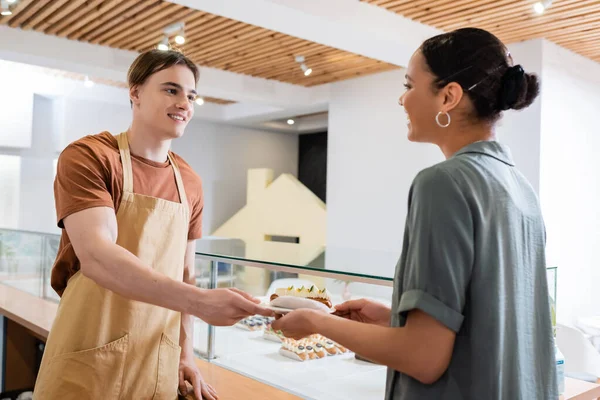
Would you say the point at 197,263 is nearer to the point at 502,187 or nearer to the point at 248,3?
the point at 502,187

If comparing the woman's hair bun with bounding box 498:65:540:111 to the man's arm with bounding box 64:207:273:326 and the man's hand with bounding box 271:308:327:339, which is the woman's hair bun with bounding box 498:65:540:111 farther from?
the man's arm with bounding box 64:207:273:326

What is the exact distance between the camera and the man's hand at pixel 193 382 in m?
1.67

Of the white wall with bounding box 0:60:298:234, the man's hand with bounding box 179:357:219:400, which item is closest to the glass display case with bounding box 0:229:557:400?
the man's hand with bounding box 179:357:219:400

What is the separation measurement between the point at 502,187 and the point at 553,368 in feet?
1.23

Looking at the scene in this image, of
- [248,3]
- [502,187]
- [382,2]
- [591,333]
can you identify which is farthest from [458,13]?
[502,187]

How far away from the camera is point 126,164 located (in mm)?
1507

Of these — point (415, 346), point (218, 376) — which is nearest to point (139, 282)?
point (415, 346)

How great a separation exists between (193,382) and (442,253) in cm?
109

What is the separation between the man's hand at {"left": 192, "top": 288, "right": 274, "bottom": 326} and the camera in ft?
4.06

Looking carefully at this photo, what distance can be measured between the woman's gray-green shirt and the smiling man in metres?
0.45

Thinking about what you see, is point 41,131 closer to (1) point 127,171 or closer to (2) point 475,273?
(1) point 127,171

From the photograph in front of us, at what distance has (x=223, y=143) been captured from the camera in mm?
11227

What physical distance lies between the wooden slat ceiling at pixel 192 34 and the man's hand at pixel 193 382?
13.5 feet

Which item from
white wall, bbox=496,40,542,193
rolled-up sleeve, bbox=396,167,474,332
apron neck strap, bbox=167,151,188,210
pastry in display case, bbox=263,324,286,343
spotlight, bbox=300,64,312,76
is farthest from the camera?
spotlight, bbox=300,64,312,76
